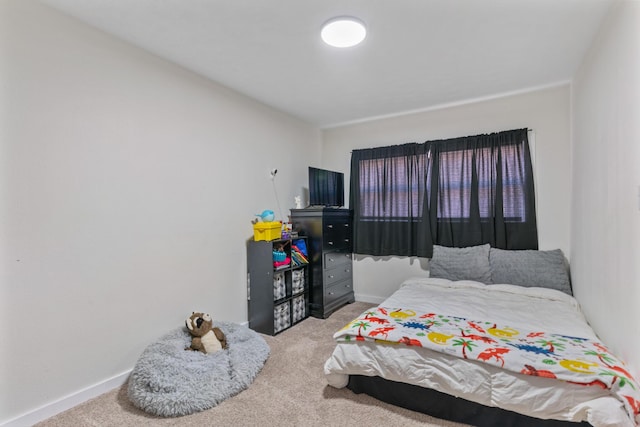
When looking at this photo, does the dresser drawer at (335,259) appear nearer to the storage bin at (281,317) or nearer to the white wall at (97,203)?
the storage bin at (281,317)

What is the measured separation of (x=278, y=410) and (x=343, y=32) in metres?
2.50

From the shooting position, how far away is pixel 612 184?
6.08ft

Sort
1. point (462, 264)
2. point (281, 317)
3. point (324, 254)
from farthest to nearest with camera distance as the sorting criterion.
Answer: point (324, 254) < point (462, 264) < point (281, 317)

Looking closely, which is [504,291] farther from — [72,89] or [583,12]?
[72,89]

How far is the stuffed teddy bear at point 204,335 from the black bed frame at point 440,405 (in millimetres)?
1079

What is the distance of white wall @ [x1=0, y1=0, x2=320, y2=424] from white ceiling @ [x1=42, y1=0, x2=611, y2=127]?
28 cm

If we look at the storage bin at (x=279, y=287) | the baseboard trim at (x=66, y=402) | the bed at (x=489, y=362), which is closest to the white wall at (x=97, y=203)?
the baseboard trim at (x=66, y=402)

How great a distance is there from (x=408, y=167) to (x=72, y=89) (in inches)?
129

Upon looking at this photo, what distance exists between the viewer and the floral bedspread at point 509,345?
1.43 m

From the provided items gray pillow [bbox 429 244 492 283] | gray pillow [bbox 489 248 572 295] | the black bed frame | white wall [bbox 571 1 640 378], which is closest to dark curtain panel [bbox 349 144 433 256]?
gray pillow [bbox 429 244 492 283]

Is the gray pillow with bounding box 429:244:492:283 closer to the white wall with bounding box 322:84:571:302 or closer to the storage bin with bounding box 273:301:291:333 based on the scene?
the white wall with bounding box 322:84:571:302

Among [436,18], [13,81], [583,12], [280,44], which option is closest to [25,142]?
[13,81]

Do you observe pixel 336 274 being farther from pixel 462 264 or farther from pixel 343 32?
pixel 343 32

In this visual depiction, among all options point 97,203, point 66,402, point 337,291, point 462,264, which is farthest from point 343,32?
point 66,402
